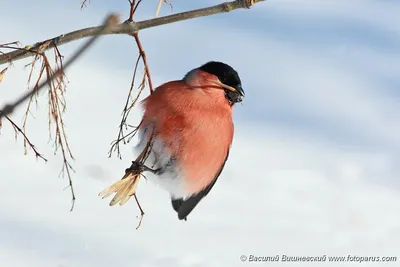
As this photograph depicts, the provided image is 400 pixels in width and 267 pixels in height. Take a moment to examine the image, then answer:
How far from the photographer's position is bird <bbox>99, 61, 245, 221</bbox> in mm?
805

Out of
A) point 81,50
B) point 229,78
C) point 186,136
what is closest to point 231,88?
point 229,78

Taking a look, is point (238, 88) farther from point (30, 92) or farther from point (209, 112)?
point (30, 92)

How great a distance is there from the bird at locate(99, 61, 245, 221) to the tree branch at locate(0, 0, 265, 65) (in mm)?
139

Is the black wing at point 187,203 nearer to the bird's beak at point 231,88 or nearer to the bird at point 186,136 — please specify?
the bird at point 186,136

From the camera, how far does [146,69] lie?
0.79m

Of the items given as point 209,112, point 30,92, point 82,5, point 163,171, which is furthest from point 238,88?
point 30,92

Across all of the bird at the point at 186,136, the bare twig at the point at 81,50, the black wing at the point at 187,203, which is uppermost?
the bare twig at the point at 81,50

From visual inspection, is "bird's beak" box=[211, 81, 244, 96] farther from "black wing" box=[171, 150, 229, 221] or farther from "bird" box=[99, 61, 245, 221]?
"black wing" box=[171, 150, 229, 221]

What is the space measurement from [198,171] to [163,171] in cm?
6

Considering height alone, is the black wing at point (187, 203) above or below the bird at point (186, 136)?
below

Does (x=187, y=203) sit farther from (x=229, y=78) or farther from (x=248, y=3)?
(x=248, y=3)

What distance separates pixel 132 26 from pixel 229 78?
260 millimetres

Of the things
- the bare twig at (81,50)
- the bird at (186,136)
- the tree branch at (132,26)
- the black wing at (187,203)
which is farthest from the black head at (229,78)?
the bare twig at (81,50)

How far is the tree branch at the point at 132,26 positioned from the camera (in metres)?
0.69
